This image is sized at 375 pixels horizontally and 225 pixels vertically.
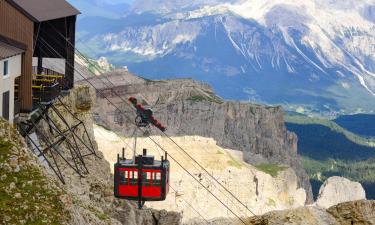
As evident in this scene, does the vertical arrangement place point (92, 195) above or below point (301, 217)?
Result: below

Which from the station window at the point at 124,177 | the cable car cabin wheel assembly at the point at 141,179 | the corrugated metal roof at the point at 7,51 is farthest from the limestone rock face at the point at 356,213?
the corrugated metal roof at the point at 7,51

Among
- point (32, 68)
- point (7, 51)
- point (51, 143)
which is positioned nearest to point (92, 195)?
point (51, 143)

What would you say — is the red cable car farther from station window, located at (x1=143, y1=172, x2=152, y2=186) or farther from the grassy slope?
the grassy slope

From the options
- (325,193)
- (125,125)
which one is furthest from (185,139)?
(325,193)

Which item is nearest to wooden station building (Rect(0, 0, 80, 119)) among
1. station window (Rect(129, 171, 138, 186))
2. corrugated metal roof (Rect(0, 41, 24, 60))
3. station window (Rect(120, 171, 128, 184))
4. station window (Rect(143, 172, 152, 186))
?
corrugated metal roof (Rect(0, 41, 24, 60))

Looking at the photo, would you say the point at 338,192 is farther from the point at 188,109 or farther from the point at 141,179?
the point at 141,179
